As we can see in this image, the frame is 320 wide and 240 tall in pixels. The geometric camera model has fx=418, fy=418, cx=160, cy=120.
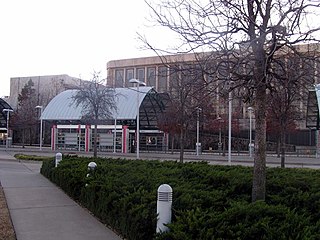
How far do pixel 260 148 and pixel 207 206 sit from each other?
1.58 metres

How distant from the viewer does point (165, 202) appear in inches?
227

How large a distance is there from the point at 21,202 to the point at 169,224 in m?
6.35

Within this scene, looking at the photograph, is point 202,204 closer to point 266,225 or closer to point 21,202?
point 266,225

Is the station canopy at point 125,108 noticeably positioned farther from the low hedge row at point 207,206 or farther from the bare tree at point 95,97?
the low hedge row at point 207,206

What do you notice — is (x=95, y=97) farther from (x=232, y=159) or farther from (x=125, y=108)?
(x=125, y=108)

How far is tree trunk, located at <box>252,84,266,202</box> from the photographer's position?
23.3ft

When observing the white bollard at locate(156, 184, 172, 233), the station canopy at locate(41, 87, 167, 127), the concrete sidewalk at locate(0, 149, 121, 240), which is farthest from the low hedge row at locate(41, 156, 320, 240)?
the station canopy at locate(41, 87, 167, 127)

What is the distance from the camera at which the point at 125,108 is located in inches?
2008

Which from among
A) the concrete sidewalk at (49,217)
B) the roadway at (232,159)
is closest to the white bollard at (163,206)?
the concrete sidewalk at (49,217)

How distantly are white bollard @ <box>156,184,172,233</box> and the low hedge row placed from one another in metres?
0.13

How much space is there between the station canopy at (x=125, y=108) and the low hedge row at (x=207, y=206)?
129ft

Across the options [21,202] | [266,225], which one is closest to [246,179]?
[266,225]

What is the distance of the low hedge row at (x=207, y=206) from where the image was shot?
4824 millimetres

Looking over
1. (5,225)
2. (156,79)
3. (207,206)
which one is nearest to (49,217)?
(5,225)
